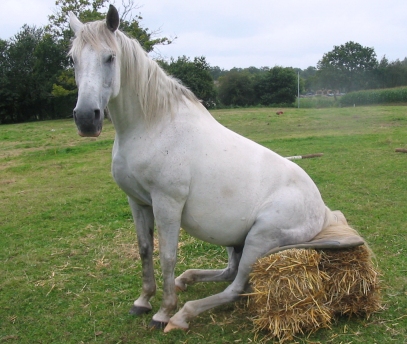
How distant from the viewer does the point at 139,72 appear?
2.73 meters

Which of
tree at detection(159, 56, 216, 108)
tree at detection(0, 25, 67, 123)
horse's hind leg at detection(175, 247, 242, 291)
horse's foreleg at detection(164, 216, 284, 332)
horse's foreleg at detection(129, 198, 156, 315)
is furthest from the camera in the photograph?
tree at detection(0, 25, 67, 123)

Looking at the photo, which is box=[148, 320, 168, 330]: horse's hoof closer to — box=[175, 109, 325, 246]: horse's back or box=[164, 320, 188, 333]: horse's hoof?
box=[164, 320, 188, 333]: horse's hoof

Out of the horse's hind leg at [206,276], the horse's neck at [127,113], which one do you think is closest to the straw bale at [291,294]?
the horse's hind leg at [206,276]

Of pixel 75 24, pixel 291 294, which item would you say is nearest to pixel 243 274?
pixel 291 294

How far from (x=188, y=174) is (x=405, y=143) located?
9.28m

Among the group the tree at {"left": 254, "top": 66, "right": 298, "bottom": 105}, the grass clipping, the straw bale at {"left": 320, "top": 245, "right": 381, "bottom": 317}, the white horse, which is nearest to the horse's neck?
the white horse

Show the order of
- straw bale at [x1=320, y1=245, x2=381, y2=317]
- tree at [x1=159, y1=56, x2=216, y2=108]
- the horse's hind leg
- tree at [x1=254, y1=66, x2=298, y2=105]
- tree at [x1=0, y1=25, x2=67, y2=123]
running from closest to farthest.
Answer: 1. straw bale at [x1=320, y1=245, x2=381, y2=317]
2. the horse's hind leg
3. tree at [x1=159, y1=56, x2=216, y2=108]
4. tree at [x1=0, y1=25, x2=67, y2=123]
5. tree at [x1=254, y1=66, x2=298, y2=105]

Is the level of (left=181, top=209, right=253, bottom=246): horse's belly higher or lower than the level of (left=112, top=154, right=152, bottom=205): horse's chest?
lower

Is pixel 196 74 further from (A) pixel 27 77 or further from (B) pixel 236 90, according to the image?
(A) pixel 27 77

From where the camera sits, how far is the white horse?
273 centimetres

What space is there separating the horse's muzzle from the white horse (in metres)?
0.24

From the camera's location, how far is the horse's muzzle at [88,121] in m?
2.30

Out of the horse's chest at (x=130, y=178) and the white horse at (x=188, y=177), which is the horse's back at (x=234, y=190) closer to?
the white horse at (x=188, y=177)

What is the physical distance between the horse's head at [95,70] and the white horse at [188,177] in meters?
0.01
